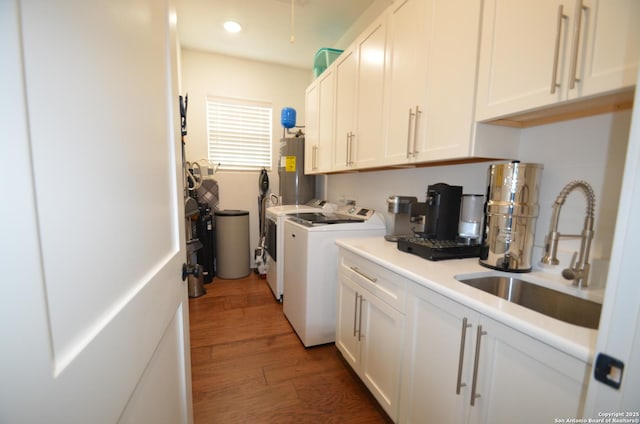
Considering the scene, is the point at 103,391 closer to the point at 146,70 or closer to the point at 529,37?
the point at 146,70

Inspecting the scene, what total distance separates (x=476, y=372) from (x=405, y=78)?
1.47m

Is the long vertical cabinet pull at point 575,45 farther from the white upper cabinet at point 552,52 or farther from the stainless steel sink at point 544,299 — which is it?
the stainless steel sink at point 544,299

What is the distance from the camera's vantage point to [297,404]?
1.47m

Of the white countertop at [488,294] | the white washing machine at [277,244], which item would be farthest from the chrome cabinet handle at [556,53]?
the white washing machine at [277,244]

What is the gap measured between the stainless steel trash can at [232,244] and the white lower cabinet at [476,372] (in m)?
2.60

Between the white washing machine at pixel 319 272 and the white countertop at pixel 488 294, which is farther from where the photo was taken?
the white washing machine at pixel 319 272

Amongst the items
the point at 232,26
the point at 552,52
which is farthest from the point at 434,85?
the point at 232,26

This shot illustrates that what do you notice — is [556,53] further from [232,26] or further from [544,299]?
[232,26]

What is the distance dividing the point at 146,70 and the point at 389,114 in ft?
4.56

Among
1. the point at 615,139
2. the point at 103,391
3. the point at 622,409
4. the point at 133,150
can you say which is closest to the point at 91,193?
the point at 133,150

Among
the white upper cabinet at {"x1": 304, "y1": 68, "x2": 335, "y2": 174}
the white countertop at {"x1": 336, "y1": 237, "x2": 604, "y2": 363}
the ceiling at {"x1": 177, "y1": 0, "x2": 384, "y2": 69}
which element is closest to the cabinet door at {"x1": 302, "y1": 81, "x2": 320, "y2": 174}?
the white upper cabinet at {"x1": 304, "y1": 68, "x2": 335, "y2": 174}

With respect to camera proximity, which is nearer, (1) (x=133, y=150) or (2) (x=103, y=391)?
(2) (x=103, y=391)

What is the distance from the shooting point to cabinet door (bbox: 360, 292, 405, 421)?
119 cm

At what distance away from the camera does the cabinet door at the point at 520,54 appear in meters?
0.85
